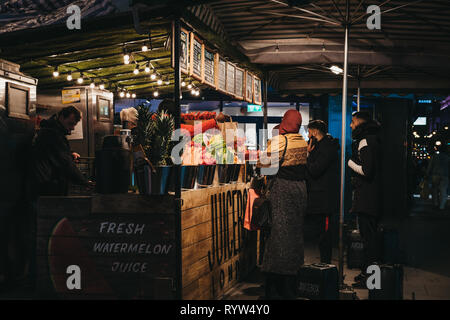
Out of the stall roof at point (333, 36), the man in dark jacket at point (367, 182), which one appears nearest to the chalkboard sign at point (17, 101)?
the stall roof at point (333, 36)

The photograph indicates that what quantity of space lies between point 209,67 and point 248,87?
2.39 m

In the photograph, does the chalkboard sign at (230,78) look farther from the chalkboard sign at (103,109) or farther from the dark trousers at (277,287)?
the dark trousers at (277,287)

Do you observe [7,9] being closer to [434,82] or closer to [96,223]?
[96,223]

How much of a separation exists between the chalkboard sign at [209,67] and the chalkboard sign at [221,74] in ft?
0.75

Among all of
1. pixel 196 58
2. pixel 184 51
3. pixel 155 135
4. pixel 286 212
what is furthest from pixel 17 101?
pixel 286 212

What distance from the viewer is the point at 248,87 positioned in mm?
9523

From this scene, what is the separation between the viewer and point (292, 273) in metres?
5.48

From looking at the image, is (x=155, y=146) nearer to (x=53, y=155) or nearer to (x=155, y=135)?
(x=155, y=135)

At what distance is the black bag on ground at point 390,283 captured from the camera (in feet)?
16.8

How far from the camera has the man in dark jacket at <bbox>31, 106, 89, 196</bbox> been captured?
19.6ft

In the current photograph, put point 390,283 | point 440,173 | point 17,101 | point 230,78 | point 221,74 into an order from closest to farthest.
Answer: point 390,283
point 17,101
point 221,74
point 230,78
point 440,173

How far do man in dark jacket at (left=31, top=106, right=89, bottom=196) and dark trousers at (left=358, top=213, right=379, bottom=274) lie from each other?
3.90 m

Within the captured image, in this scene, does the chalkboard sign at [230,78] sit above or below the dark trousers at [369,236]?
above
